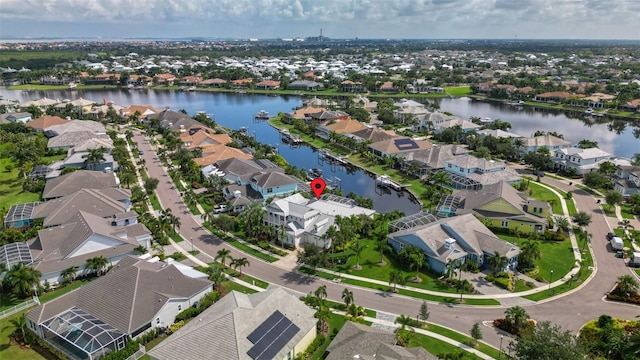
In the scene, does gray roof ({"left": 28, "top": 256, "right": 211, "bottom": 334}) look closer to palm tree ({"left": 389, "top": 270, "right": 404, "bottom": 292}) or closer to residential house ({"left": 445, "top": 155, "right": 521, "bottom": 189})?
palm tree ({"left": 389, "top": 270, "right": 404, "bottom": 292})

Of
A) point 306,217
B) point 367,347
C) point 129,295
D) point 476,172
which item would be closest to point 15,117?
point 306,217

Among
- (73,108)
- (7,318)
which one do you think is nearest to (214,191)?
(7,318)

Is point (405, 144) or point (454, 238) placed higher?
point (454, 238)

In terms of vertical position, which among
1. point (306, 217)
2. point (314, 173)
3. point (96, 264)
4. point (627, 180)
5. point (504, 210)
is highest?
point (627, 180)

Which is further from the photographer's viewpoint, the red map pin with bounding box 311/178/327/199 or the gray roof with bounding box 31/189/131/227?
the red map pin with bounding box 311/178/327/199

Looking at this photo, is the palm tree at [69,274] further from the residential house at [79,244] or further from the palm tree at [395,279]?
the palm tree at [395,279]

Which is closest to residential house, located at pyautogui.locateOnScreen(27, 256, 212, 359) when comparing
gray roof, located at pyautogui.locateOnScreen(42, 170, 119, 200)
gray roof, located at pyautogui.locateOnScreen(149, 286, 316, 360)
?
gray roof, located at pyautogui.locateOnScreen(149, 286, 316, 360)

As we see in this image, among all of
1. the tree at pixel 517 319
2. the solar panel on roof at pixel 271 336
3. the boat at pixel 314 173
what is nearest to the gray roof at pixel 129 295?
the solar panel on roof at pixel 271 336

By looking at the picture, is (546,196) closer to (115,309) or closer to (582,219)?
(582,219)
